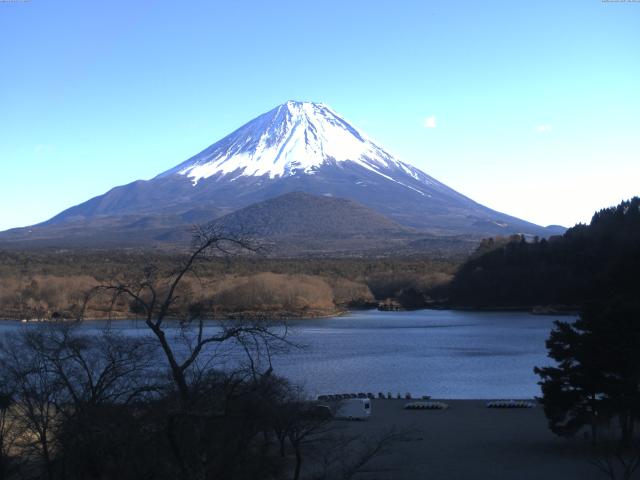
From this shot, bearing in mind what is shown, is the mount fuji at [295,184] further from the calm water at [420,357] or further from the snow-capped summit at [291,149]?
the calm water at [420,357]

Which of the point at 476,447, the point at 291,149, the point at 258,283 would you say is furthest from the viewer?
the point at 291,149

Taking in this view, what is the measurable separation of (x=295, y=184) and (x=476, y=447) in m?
137

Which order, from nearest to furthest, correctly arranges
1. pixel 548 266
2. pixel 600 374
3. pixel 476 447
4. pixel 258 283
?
1. pixel 600 374
2. pixel 476 447
3. pixel 258 283
4. pixel 548 266

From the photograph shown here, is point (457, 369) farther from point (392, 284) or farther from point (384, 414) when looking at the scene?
point (392, 284)

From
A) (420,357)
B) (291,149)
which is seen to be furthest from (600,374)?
(291,149)

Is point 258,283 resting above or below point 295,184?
below

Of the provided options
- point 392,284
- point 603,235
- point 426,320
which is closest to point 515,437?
point 426,320

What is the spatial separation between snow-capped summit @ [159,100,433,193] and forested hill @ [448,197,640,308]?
93.2 meters

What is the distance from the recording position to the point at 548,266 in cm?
6084

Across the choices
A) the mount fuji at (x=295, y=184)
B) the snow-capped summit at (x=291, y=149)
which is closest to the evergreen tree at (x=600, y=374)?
the mount fuji at (x=295, y=184)

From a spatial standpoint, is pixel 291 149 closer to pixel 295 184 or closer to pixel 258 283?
pixel 295 184

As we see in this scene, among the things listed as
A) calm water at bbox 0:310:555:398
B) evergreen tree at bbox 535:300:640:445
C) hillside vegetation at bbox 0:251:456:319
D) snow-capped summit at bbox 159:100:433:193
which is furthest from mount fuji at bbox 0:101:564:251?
evergreen tree at bbox 535:300:640:445

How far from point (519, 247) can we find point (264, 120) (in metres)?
103

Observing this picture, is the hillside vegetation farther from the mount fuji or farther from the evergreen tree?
the mount fuji
